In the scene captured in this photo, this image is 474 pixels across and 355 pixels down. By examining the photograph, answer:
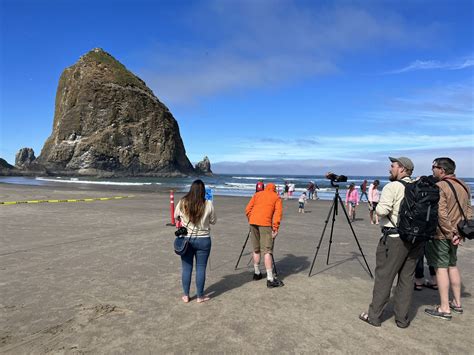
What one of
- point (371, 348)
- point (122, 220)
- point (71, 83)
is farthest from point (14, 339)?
Result: point (71, 83)

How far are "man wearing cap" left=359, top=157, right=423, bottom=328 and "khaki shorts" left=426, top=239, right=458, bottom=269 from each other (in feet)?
1.84

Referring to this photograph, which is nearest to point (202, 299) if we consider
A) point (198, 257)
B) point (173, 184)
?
point (198, 257)

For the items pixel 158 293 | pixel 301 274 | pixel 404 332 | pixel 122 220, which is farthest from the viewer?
pixel 122 220

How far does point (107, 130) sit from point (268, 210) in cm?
8807

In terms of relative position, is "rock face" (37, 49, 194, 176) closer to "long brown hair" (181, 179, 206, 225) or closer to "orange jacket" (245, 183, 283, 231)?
"orange jacket" (245, 183, 283, 231)

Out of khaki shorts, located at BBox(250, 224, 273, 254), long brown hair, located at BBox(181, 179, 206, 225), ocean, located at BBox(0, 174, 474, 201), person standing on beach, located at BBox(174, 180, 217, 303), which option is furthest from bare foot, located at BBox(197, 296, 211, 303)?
ocean, located at BBox(0, 174, 474, 201)

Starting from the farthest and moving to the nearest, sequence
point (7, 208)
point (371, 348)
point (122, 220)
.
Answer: point (7, 208) < point (122, 220) < point (371, 348)

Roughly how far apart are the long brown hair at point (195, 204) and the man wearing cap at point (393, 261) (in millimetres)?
2305

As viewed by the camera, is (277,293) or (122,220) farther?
(122,220)

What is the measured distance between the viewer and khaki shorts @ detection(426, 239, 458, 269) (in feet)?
14.3

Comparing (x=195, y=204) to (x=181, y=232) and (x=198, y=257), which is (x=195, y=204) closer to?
(x=181, y=232)

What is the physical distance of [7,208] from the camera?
1538 centimetres

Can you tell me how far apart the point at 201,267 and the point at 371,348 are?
236 centimetres

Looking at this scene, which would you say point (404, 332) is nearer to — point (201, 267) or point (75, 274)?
point (201, 267)
